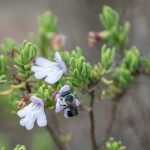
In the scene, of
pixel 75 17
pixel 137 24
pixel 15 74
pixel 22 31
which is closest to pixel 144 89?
pixel 137 24

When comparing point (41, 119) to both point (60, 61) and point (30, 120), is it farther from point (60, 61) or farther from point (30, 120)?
point (60, 61)

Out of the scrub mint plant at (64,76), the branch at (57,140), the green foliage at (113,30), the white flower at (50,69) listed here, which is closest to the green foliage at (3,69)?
the scrub mint plant at (64,76)

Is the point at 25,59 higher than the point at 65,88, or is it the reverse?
the point at 25,59

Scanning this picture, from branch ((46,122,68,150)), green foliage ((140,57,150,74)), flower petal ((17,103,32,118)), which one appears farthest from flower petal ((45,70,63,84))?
green foliage ((140,57,150,74))

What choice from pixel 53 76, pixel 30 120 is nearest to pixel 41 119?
pixel 30 120

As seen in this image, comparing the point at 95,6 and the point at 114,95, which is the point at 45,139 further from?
Result: the point at 114,95

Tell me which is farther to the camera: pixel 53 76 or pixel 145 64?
pixel 145 64

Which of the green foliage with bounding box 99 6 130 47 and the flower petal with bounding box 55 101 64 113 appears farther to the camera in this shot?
the green foliage with bounding box 99 6 130 47

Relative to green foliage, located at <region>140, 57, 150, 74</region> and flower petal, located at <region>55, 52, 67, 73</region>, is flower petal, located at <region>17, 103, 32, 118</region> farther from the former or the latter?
green foliage, located at <region>140, 57, 150, 74</region>
